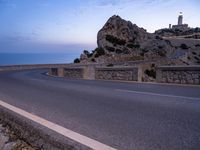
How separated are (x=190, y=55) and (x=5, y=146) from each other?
227ft

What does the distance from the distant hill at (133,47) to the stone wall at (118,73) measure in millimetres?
36329

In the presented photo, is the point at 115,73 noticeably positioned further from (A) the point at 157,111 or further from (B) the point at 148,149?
(B) the point at 148,149

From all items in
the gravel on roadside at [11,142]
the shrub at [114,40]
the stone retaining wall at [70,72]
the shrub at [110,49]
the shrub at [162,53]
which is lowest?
the stone retaining wall at [70,72]

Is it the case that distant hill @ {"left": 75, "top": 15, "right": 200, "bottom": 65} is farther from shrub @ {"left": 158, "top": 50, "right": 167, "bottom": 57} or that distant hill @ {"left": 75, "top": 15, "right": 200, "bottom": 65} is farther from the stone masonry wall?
the stone masonry wall

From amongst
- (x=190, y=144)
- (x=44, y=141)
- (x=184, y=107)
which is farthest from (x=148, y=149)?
(x=184, y=107)

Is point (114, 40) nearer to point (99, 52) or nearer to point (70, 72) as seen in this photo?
point (99, 52)

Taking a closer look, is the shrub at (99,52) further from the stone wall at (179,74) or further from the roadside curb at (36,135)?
the roadside curb at (36,135)

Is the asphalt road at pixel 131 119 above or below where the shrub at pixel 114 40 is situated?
below

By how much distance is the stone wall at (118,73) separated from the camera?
1692cm

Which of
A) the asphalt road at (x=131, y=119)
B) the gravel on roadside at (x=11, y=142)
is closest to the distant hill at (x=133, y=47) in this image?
the asphalt road at (x=131, y=119)

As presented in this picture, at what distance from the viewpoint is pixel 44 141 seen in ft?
15.8

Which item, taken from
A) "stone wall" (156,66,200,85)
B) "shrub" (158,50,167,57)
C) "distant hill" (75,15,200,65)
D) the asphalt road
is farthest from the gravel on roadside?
"shrub" (158,50,167,57)

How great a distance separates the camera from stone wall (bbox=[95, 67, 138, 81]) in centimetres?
1692

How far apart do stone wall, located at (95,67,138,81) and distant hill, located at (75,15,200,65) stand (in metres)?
36.3
